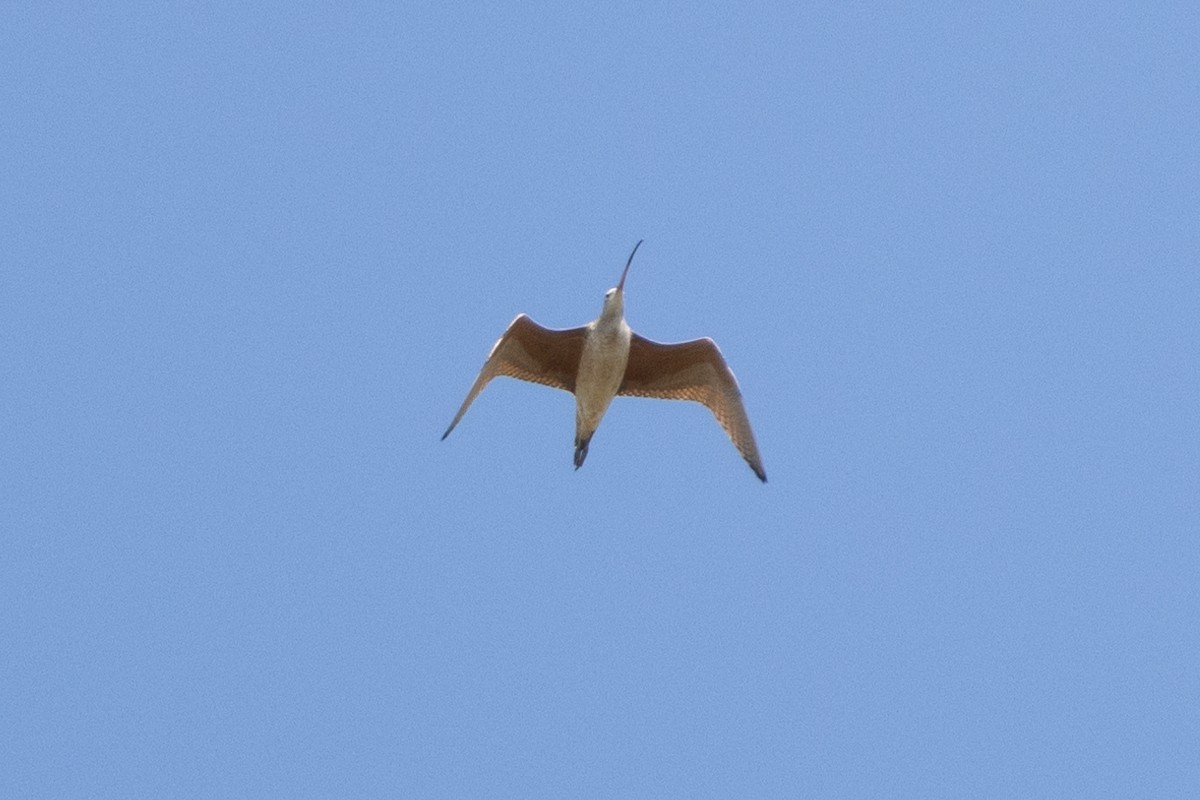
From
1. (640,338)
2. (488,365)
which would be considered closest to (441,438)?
(488,365)

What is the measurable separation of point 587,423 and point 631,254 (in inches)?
86.7

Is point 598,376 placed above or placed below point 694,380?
below

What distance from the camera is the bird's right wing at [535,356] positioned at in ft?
62.2

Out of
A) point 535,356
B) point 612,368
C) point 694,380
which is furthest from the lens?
point 694,380

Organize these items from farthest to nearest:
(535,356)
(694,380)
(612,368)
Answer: (694,380)
(535,356)
(612,368)

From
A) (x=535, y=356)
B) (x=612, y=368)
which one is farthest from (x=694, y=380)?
(x=535, y=356)

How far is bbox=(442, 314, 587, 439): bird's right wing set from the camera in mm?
18953

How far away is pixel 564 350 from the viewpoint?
1948cm

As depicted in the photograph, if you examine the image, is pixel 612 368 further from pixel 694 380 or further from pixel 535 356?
pixel 694 380

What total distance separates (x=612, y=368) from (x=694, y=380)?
1.48 m

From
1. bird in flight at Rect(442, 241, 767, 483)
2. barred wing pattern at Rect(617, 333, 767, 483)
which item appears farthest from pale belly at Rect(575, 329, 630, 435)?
barred wing pattern at Rect(617, 333, 767, 483)

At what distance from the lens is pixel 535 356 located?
19641 millimetres

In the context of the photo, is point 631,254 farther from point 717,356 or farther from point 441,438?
point 441,438

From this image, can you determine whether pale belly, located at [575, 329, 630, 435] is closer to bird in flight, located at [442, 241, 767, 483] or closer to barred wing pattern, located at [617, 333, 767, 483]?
bird in flight, located at [442, 241, 767, 483]
